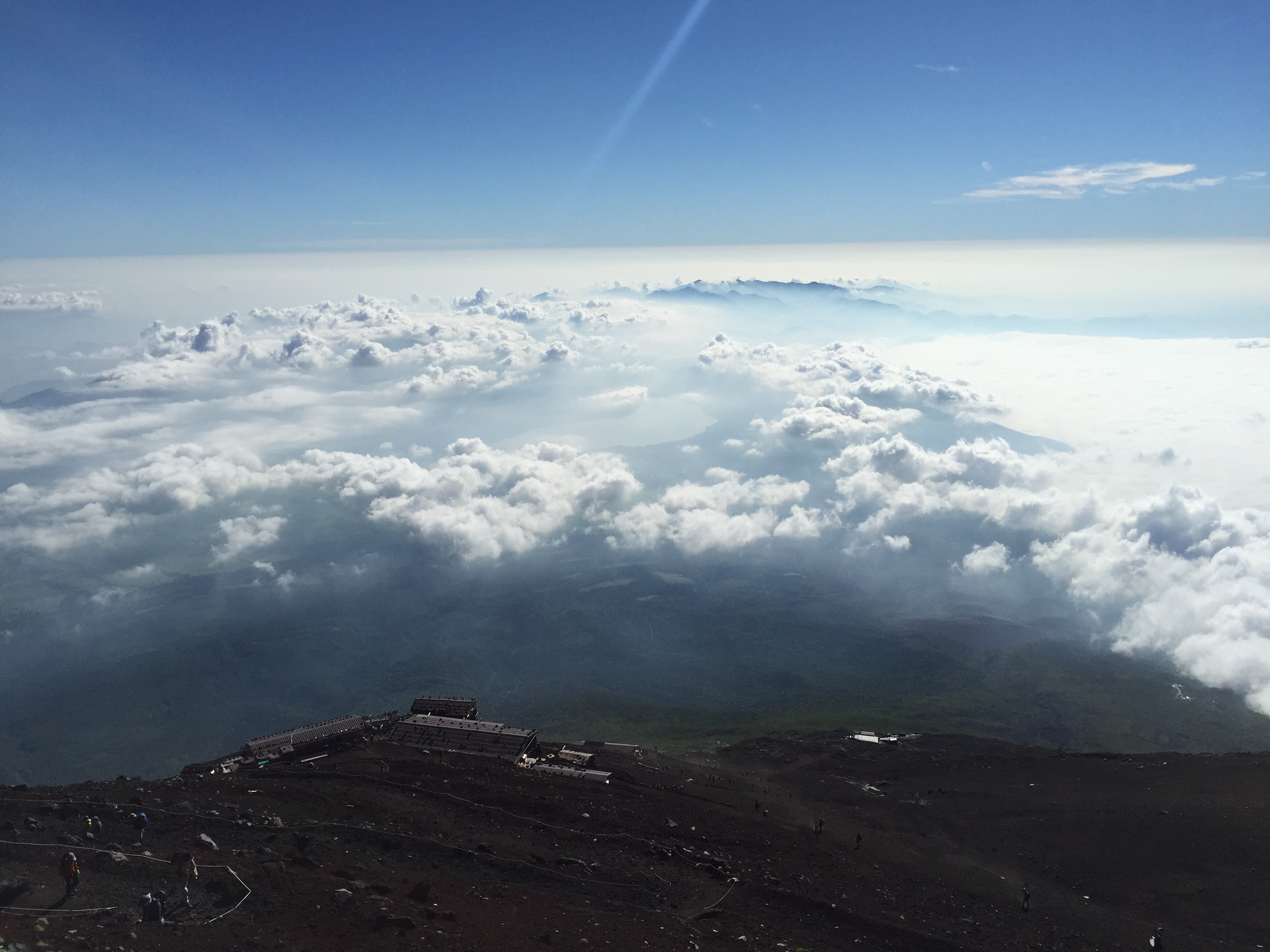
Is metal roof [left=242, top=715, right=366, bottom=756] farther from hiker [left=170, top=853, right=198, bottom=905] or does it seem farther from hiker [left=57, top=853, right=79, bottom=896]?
hiker [left=57, top=853, right=79, bottom=896]

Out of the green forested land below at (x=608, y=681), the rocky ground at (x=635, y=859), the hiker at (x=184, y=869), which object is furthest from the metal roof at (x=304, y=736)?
the green forested land below at (x=608, y=681)

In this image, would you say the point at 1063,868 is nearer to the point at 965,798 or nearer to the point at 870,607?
the point at 965,798

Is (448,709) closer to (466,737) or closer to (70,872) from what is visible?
(466,737)

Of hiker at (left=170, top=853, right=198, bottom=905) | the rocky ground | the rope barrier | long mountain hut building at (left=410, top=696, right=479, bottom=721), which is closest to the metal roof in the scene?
long mountain hut building at (left=410, top=696, right=479, bottom=721)

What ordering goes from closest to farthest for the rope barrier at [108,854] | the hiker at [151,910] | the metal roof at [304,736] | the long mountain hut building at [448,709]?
the rope barrier at [108,854] < the hiker at [151,910] < the metal roof at [304,736] < the long mountain hut building at [448,709]

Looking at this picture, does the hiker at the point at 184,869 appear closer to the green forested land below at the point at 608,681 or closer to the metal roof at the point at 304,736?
the metal roof at the point at 304,736
